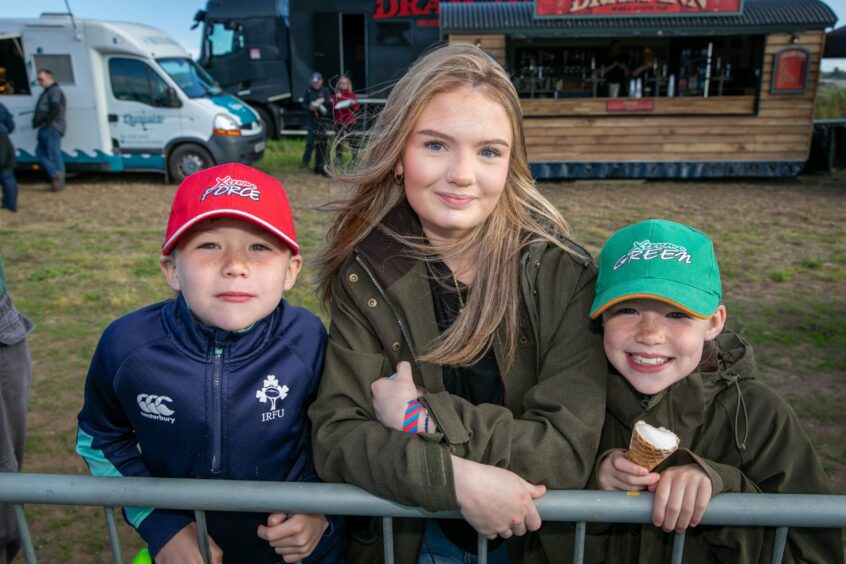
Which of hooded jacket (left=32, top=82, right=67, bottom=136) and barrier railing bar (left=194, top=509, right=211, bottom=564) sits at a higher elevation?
hooded jacket (left=32, top=82, right=67, bottom=136)

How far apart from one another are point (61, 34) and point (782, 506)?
13.0 m

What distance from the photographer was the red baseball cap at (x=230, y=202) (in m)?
1.54

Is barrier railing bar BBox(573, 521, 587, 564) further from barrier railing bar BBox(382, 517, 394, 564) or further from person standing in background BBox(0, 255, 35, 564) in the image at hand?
person standing in background BBox(0, 255, 35, 564)

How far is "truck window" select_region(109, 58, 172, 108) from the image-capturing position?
11609 mm

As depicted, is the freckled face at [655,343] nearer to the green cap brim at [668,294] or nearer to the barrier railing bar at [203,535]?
the green cap brim at [668,294]

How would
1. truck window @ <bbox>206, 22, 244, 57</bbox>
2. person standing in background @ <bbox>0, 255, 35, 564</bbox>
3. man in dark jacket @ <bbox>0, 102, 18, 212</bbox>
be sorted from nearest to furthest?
person standing in background @ <bbox>0, 255, 35, 564</bbox> < man in dark jacket @ <bbox>0, 102, 18, 212</bbox> < truck window @ <bbox>206, 22, 244, 57</bbox>

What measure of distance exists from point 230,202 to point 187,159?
444 inches

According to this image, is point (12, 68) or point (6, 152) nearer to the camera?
point (6, 152)

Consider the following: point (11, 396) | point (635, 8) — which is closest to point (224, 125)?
point (635, 8)

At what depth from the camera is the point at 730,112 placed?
12.0m

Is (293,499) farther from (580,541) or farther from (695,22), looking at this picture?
(695,22)

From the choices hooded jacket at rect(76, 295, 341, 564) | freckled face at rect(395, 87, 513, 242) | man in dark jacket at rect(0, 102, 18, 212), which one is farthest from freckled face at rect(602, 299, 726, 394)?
man in dark jacket at rect(0, 102, 18, 212)

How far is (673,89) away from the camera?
42.9 feet

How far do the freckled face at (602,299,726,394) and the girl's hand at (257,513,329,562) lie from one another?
80 cm
